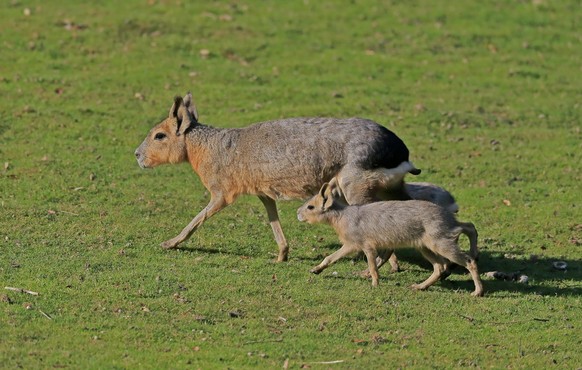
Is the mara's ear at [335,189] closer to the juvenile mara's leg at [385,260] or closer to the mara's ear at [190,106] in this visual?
the juvenile mara's leg at [385,260]

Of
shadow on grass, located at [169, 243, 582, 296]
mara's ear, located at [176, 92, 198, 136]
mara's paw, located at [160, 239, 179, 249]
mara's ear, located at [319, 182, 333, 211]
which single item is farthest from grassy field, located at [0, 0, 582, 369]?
mara's ear, located at [176, 92, 198, 136]

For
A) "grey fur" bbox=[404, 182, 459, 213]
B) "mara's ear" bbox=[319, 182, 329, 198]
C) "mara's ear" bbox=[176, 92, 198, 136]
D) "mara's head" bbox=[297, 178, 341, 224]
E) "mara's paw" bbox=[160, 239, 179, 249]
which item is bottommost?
"mara's paw" bbox=[160, 239, 179, 249]

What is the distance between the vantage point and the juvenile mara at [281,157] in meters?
10.2

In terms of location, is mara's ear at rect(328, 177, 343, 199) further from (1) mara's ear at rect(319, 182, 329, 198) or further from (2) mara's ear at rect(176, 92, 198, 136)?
(2) mara's ear at rect(176, 92, 198, 136)

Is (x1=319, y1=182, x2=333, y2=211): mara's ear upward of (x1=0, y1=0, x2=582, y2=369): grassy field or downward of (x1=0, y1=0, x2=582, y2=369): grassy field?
upward

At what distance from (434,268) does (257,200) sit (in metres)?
3.43

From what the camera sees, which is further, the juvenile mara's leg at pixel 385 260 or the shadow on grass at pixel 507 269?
the juvenile mara's leg at pixel 385 260

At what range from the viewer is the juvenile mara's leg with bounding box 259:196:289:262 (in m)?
10.9

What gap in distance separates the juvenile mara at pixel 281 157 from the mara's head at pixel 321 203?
137mm

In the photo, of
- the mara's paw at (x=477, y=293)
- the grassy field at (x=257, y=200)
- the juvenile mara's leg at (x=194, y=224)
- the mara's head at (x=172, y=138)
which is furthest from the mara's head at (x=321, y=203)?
the mara's head at (x=172, y=138)

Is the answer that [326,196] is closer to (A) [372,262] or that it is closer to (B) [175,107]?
(A) [372,262]

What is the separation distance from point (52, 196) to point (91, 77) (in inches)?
199

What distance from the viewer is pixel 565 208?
1292 centimetres

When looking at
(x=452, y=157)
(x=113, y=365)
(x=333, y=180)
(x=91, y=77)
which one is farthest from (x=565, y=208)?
(x=91, y=77)
